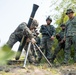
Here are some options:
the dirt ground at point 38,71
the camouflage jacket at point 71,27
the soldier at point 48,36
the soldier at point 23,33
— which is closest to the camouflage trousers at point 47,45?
the soldier at point 48,36

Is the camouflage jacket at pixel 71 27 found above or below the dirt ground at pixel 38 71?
above

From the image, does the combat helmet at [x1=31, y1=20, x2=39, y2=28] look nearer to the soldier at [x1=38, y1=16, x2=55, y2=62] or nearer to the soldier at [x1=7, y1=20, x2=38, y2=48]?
the soldier at [x1=7, y1=20, x2=38, y2=48]

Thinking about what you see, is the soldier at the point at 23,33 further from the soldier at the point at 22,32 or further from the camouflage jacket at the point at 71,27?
the camouflage jacket at the point at 71,27

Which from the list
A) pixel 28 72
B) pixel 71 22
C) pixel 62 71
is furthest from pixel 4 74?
pixel 71 22

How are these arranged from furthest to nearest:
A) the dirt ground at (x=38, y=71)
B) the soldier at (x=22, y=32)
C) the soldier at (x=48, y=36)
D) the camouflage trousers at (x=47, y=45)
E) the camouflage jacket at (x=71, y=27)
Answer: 1. the camouflage trousers at (x=47, y=45)
2. the soldier at (x=48, y=36)
3. the camouflage jacket at (x=71, y=27)
4. the soldier at (x=22, y=32)
5. the dirt ground at (x=38, y=71)

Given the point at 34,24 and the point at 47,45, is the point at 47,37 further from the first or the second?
the point at 34,24

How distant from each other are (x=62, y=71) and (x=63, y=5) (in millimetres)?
6292

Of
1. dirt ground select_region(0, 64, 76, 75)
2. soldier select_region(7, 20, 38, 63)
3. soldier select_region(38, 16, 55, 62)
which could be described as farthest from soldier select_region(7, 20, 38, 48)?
soldier select_region(38, 16, 55, 62)

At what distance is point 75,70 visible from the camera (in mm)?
6504

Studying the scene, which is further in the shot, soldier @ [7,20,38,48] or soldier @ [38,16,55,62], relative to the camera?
soldier @ [38,16,55,62]

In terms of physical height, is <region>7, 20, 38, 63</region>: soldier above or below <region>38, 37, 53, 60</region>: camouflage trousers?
above

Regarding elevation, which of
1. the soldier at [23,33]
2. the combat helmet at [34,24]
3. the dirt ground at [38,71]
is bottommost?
the dirt ground at [38,71]

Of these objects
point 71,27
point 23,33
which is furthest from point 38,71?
point 71,27

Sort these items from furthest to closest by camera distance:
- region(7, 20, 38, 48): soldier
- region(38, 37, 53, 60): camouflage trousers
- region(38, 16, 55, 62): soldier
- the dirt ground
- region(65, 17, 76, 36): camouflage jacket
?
region(38, 37, 53, 60): camouflage trousers → region(38, 16, 55, 62): soldier → region(65, 17, 76, 36): camouflage jacket → region(7, 20, 38, 48): soldier → the dirt ground
